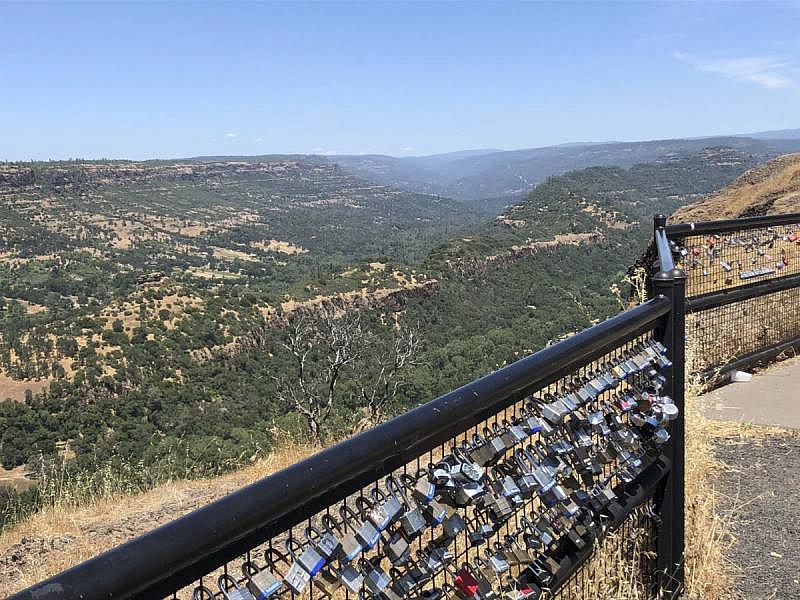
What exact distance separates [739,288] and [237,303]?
59620mm

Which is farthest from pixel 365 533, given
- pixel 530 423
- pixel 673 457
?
pixel 673 457

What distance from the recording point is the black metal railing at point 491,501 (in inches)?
43.8

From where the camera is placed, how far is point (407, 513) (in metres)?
1.49

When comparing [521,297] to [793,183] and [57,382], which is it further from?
[793,183]

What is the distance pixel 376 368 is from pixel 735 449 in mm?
41498

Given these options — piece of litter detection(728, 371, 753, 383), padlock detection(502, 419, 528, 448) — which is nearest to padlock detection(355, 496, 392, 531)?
padlock detection(502, 419, 528, 448)

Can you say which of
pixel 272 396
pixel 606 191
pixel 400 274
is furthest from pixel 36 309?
pixel 606 191

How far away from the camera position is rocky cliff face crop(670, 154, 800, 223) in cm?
1469

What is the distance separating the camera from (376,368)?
4591 centimetres

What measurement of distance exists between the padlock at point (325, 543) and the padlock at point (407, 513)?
0.19 meters

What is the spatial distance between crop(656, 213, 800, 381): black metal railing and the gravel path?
79 centimetres

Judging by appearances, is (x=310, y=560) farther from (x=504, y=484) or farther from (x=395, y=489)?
(x=504, y=484)

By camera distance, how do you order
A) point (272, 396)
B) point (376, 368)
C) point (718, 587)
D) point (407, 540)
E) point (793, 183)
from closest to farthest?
point (407, 540), point (718, 587), point (793, 183), point (272, 396), point (376, 368)

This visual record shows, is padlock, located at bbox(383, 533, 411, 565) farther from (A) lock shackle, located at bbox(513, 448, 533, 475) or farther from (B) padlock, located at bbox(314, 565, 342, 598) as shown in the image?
(A) lock shackle, located at bbox(513, 448, 533, 475)
